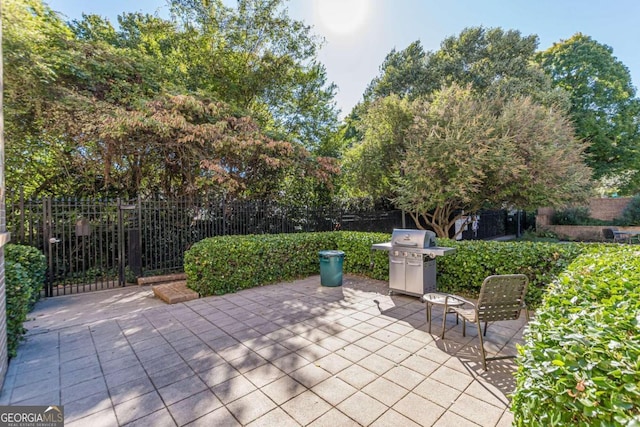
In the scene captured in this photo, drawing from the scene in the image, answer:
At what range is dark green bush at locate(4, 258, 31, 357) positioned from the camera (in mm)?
3078

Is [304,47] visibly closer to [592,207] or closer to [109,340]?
[109,340]

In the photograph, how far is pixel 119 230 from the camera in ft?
21.2

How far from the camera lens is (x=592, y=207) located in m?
16.4

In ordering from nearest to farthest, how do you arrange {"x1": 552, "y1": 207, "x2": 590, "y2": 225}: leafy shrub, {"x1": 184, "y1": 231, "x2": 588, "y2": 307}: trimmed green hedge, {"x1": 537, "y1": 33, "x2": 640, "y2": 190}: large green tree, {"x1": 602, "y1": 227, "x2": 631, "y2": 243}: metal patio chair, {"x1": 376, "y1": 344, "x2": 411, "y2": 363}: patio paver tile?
{"x1": 376, "y1": 344, "x2": 411, "y2": 363}: patio paver tile, {"x1": 184, "y1": 231, "x2": 588, "y2": 307}: trimmed green hedge, {"x1": 602, "y1": 227, "x2": 631, "y2": 243}: metal patio chair, {"x1": 537, "y1": 33, "x2": 640, "y2": 190}: large green tree, {"x1": 552, "y1": 207, "x2": 590, "y2": 225}: leafy shrub

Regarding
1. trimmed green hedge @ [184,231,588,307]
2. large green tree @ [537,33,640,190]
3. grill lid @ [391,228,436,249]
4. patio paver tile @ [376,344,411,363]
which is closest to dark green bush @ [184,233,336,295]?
trimmed green hedge @ [184,231,588,307]

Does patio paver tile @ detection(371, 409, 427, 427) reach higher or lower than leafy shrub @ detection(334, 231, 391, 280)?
lower

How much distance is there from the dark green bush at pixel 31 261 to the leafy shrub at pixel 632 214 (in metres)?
22.6

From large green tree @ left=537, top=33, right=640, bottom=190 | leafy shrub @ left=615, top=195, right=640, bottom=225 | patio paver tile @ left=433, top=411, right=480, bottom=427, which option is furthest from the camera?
large green tree @ left=537, top=33, right=640, bottom=190

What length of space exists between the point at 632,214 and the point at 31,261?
22.9m

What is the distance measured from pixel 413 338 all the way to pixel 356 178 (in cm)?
696

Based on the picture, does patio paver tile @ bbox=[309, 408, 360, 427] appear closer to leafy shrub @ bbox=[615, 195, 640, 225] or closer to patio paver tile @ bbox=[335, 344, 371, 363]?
patio paver tile @ bbox=[335, 344, 371, 363]

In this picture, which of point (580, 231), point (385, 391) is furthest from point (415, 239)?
point (580, 231)

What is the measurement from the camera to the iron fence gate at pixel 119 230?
18.6 feet

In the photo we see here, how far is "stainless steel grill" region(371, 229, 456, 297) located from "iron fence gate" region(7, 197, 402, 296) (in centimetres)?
445
